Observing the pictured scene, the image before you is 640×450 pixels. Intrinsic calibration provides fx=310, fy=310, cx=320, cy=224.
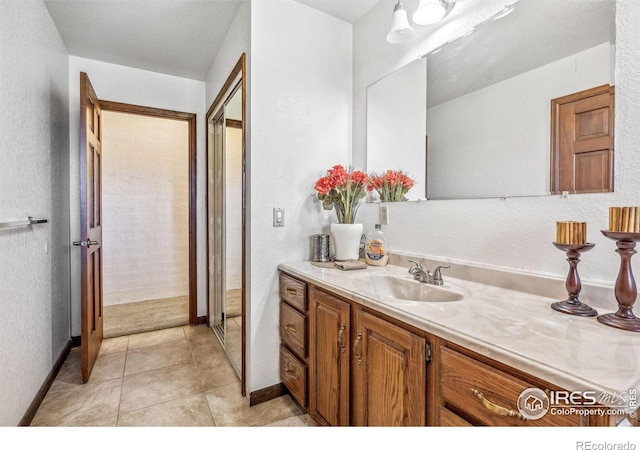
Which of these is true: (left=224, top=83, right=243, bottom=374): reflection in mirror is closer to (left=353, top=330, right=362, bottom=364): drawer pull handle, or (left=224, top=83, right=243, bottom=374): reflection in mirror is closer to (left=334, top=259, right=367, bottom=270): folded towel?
(left=334, top=259, right=367, bottom=270): folded towel

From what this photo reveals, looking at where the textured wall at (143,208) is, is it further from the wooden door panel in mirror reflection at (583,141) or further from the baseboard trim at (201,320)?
the wooden door panel in mirror reflection at (583,141)

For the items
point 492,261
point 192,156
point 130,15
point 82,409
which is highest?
point 130,15

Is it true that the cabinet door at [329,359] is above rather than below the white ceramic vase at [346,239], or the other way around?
below

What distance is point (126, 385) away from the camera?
2.07 metres

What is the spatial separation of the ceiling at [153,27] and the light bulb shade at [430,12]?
0.62 meters

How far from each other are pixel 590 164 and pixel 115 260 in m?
4.37

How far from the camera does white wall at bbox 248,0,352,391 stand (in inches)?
72.1

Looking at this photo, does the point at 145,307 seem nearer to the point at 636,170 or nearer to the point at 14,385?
the point at 14,385

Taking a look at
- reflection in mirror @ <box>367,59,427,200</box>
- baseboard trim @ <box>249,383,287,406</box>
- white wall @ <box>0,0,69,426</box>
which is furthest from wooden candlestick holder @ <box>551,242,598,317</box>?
white wall @ <box>0,0,69,426</box>

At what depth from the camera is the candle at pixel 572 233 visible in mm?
946

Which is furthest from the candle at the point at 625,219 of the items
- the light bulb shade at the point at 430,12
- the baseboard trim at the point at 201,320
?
the baseboard trim at the point at 201,320

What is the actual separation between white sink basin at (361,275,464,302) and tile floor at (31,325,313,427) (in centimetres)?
84
